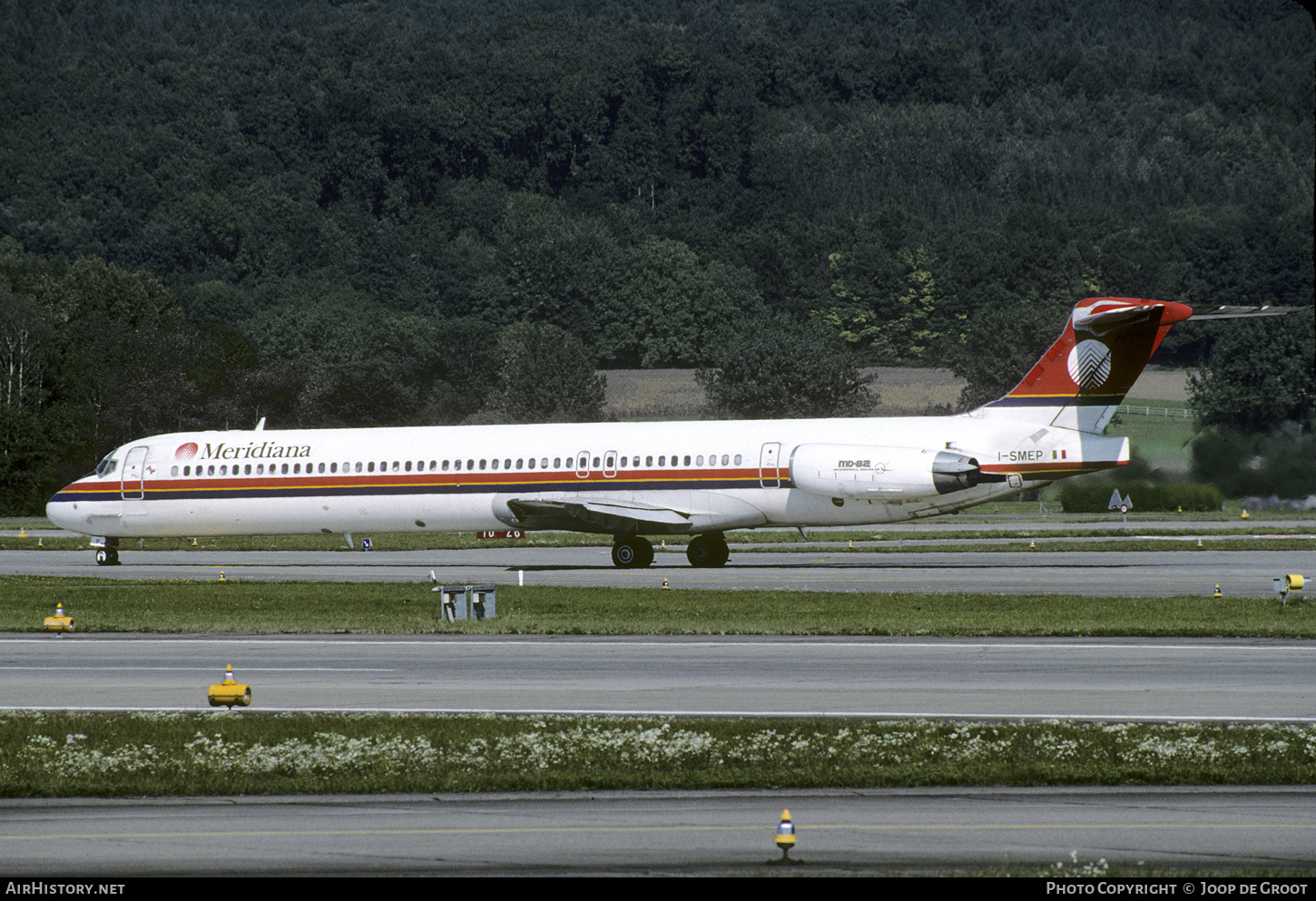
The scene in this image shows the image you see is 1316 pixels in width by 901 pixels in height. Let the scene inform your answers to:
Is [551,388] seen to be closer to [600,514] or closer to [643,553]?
[643,553]

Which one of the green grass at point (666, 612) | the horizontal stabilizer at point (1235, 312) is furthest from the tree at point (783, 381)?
the green grass at point (666, 612)

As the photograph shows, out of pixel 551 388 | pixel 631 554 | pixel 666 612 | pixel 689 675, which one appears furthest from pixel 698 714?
pixel 551 388

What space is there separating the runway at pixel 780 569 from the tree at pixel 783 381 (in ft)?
190

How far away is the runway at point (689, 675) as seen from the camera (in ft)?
62.7

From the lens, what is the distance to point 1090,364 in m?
40.0

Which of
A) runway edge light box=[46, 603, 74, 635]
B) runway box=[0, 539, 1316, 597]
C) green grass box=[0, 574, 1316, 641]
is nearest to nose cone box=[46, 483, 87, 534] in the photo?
runway box=[0, 539, 1316, 597]

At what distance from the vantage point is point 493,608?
29.5 meters

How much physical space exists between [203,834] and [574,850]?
10.7 ft

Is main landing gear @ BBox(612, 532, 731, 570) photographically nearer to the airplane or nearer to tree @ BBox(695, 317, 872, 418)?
the airplane

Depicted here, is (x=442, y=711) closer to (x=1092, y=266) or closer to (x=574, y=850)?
(x=574, y=850)

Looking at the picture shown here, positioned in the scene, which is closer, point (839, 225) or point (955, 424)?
point (955, 424)

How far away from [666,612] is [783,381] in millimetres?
83238

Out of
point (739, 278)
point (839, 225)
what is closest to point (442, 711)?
point (739, 278)

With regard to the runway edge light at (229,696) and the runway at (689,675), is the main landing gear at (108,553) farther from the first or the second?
the runway edge light at (229,696)
